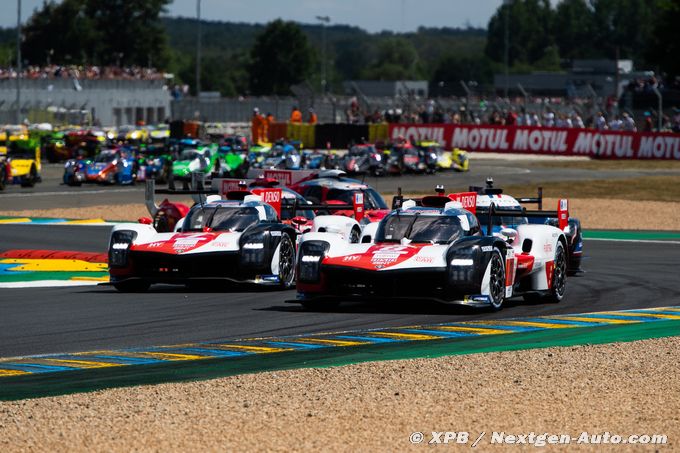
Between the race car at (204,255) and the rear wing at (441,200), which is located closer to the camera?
the rear wing at (441,200)

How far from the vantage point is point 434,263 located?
51.0ft

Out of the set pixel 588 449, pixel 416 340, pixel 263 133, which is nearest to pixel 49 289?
pixel 416 340

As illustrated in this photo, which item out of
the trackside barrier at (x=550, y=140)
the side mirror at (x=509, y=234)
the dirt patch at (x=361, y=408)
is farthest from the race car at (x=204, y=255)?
the trackside barrier at (x=550, y=140)

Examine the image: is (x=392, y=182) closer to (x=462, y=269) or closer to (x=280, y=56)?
(x=462, y=269)

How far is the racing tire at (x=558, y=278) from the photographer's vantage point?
17188 millimetres

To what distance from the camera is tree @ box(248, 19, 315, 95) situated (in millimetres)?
161750

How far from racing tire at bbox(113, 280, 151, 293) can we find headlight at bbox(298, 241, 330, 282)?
290cm

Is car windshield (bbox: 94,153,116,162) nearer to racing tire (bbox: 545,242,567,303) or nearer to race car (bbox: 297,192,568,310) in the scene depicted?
race car (bbox: 297,192,568,310)

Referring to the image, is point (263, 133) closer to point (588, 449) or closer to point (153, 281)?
point (153, 281)

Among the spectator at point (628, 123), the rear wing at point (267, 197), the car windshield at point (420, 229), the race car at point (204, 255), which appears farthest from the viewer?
the spectator at point (628, 123)

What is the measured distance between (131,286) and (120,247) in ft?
2.18

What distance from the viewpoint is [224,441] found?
28.7 feet

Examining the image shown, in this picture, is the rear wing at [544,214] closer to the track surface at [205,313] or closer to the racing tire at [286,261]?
the track surface at [205,313]

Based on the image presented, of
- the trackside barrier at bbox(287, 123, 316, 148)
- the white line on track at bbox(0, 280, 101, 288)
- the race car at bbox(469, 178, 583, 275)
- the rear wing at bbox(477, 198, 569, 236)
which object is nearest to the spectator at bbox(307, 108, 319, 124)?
the trackside barrier at bbox(287, 123, 316, 148)
